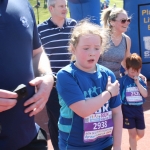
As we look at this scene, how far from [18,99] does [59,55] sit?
2054 mm

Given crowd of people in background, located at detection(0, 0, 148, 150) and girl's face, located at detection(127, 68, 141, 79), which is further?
girl's face, located at detection(127, 68, 141, 79)

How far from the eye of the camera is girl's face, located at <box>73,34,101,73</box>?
7.80ft

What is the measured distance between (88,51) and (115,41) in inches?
69.3

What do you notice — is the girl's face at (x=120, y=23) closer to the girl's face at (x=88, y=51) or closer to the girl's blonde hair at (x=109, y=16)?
the girl's blonde hair at (x=109, y=16)

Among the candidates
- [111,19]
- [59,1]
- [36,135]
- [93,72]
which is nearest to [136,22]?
[111,19]

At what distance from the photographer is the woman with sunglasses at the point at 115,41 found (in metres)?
3.96

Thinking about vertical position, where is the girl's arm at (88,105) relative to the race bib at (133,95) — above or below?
above

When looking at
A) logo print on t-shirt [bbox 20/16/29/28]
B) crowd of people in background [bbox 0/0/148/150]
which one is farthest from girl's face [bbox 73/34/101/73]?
logo print on t-shirt [bbox 20/16/29/28]

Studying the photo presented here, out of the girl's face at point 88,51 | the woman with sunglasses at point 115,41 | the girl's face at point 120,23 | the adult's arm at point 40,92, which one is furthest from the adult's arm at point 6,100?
the girl's face at point 120,23

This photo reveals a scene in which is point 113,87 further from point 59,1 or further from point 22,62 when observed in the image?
point 59,1

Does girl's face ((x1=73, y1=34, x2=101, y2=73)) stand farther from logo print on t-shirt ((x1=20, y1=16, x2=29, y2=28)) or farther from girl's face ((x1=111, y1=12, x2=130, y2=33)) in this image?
girl's face ((x1=111, y1=12, x2=130, y2=33))

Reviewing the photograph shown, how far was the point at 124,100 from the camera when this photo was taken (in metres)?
4.00

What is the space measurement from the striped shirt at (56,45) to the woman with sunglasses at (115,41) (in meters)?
0.47

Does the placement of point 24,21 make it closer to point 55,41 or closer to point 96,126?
point 96,126
